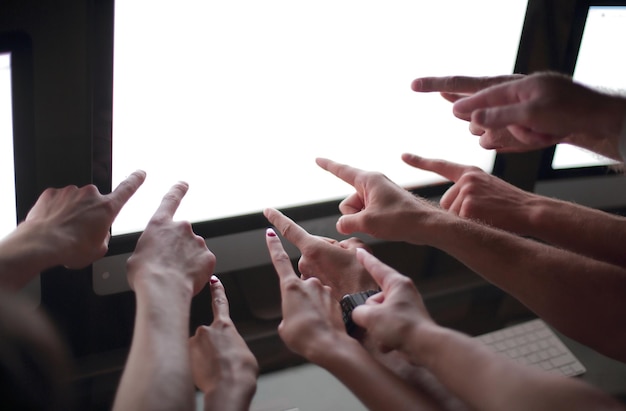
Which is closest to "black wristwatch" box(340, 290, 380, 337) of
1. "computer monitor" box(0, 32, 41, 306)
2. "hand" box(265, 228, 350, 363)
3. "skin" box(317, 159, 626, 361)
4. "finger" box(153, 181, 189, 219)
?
"hand" box(265, 228, 350, 363)

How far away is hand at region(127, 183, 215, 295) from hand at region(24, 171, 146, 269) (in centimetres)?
4

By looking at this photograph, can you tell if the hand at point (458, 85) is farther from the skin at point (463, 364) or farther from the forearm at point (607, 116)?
the skin at point (463, 364)

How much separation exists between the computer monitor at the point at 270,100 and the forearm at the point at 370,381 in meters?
0.24

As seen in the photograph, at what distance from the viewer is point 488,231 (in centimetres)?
74

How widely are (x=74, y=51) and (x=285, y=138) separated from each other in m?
0.28

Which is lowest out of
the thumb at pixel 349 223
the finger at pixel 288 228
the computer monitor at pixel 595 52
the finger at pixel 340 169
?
the finger at pixel 288 228

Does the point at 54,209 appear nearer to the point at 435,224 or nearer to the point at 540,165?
the point at 435,224

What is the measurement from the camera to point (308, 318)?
0.60 meters

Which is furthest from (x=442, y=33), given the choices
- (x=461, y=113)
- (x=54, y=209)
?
(x=54, y=209)

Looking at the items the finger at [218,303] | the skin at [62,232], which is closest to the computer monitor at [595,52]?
the finger at [218,303]

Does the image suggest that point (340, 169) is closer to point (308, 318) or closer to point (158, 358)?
point (308, 318)

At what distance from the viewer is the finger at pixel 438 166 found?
32.0 inches

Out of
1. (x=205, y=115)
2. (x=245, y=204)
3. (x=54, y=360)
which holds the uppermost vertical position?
(x=205, y=115)

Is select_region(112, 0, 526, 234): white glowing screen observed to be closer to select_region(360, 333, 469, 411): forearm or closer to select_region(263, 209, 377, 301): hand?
select_region(263, 209, 377, 301): hand
